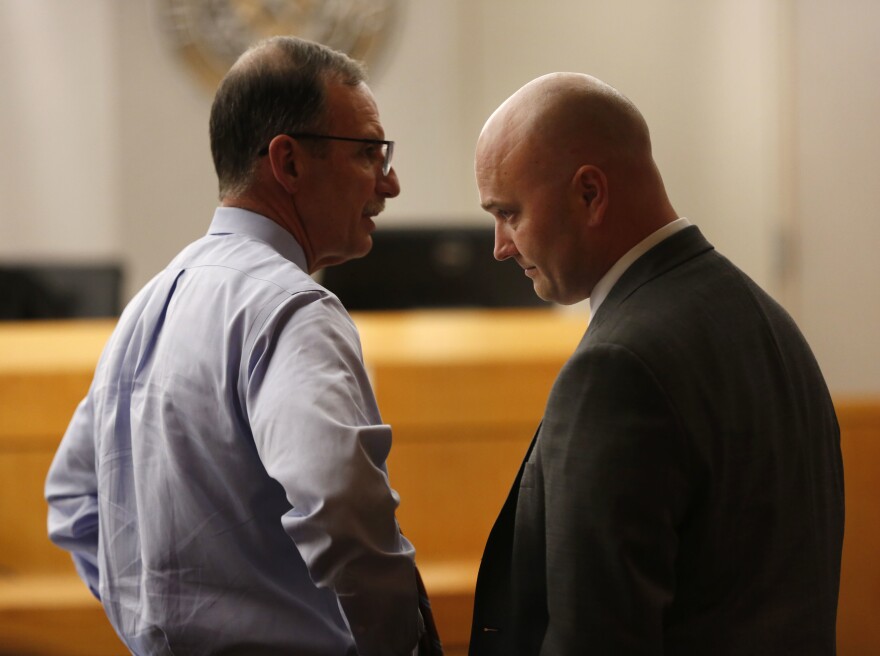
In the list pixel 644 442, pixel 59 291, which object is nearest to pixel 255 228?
pixel 644 442

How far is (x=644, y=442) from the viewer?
1.00 meters

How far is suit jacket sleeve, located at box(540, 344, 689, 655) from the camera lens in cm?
100

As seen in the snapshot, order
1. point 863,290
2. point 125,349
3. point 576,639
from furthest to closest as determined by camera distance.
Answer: point 863,290 → point 125,349 → point 576,639

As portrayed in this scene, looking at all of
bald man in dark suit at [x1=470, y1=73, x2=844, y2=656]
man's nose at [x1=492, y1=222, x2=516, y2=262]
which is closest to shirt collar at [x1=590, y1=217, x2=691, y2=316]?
bald man in dark suit at [x1=470, y1=73, x2=844, y2=656]

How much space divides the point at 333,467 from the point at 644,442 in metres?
0.33

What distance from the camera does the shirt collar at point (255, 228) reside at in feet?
4.49

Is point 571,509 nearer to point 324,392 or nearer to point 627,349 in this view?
point 627,349

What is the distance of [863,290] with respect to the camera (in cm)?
421

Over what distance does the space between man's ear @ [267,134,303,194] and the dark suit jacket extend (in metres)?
0.49

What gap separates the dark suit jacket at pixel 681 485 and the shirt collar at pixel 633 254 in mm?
12

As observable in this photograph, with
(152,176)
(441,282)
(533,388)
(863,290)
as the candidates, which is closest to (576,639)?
(533,388)

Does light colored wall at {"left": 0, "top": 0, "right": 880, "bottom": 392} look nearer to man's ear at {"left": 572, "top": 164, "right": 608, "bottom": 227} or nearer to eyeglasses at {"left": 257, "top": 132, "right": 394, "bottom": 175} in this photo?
eyeglasses at {"left": 257, "top": 132, "right": 394, "bottom": 175}

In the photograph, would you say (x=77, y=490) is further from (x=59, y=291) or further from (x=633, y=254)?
(x=59, y=291)

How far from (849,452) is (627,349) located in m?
1.68
